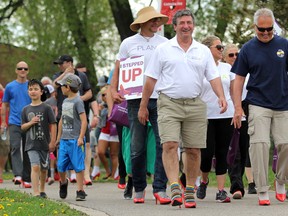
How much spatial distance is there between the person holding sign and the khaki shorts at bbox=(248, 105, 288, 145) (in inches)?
14.8

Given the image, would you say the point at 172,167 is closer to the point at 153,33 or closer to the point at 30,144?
the point at 153,33

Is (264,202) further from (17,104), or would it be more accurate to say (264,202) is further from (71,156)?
(17,104)

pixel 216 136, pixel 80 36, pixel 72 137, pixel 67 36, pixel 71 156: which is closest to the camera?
pixel 216 136

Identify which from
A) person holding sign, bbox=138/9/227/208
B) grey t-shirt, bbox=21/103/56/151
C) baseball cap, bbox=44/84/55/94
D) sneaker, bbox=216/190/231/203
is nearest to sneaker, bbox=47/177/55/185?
baseball cap, bbox=44/84/55/94

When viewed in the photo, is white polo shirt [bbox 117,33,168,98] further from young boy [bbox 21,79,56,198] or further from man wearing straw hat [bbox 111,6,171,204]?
young boy [bbox 21,79,56,198]

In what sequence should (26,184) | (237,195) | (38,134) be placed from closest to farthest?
(237,195) → (38,134) → (26,184)

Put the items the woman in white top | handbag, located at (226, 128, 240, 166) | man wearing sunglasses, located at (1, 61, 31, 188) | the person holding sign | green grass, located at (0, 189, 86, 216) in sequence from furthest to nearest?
man wearing sunglasses, located at (1, 61, 31, 188)
handbag, located at (226, 128, 240, 166)
the woman in white top
the person holding sign
green grass, located at (0, 189, 86, 216)

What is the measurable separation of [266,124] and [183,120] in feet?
2.89

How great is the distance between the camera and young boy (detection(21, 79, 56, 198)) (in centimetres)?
1390

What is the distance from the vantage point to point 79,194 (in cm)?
1356

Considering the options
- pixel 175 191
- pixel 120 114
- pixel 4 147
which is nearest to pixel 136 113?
pixel 120 114

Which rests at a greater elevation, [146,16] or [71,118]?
[146,16]

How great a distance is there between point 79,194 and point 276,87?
122 inches

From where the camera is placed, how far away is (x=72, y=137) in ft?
45.4
